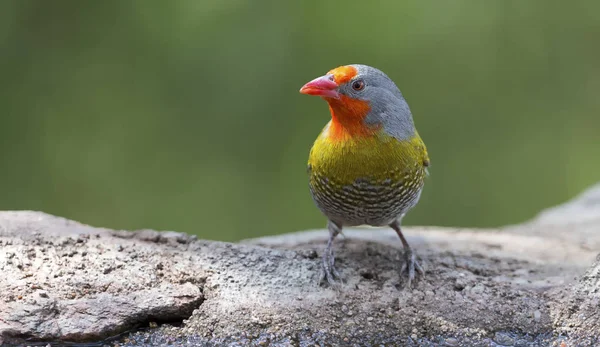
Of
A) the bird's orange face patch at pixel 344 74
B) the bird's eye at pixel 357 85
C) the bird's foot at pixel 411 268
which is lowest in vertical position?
the bird's foot at pixel 411 268

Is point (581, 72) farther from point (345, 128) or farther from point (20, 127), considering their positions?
point (20, 127)

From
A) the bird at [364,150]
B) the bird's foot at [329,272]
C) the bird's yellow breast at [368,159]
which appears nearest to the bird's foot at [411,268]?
the bird at [364,150]

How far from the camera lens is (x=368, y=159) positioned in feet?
11.0

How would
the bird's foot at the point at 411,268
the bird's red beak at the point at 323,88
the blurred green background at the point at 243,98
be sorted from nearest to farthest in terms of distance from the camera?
the bird's red beak at the point at 323,88
the bird's foot at the point at 411,268
the blurred green background at the point at 243,98

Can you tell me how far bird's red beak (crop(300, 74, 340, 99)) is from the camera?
3.26 metres

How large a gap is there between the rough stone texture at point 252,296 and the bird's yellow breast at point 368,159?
1.87ft

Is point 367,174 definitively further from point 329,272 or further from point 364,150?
point 329,272

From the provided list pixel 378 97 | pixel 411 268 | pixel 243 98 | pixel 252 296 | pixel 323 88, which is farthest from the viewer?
pixel 243 98

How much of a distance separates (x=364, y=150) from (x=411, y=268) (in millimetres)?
757

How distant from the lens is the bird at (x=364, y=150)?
3348 mm

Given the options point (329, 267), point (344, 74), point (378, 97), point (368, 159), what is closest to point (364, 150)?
point (368, 159)

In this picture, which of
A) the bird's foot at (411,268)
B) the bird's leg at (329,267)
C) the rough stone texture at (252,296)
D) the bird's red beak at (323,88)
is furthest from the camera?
the bird's foot at (411,268)

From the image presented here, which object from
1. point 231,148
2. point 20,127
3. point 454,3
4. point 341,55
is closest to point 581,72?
point 454,3

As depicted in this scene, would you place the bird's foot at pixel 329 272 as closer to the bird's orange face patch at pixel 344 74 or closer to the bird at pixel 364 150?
the bird at pixel 364 150
